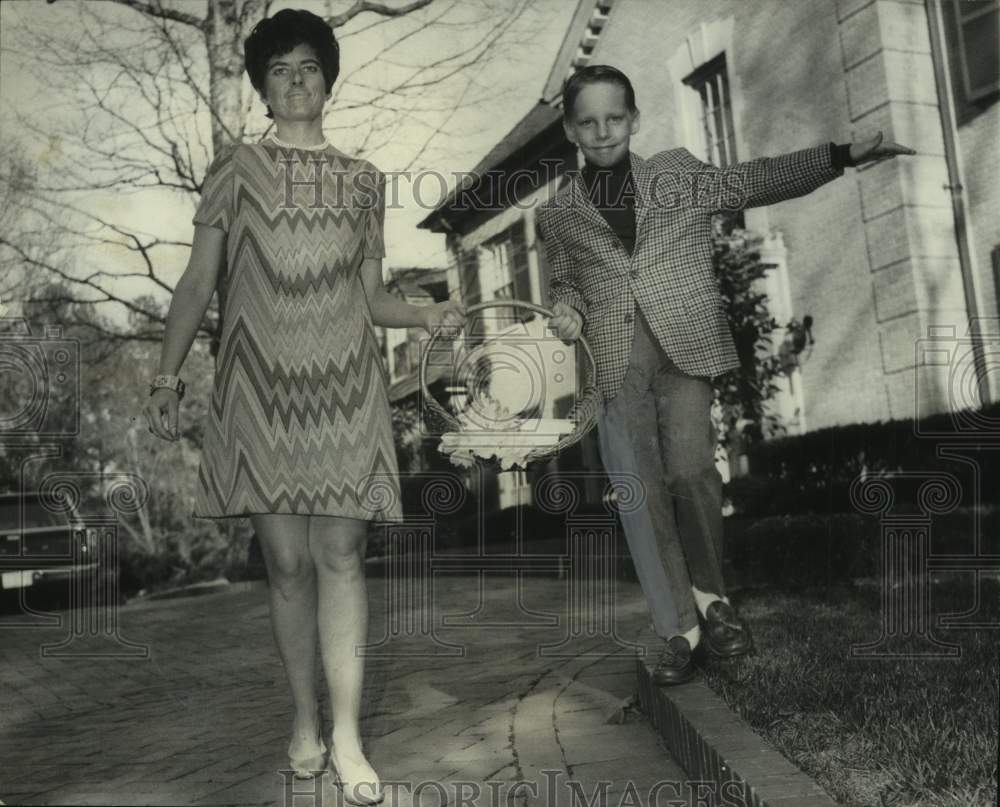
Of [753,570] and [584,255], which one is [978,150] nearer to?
[753,570]

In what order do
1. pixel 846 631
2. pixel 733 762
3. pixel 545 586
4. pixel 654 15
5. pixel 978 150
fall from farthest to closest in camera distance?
pixel 654 15, pixel 978 150, pixel 545 586, pixel 846 631, pixel 733 762

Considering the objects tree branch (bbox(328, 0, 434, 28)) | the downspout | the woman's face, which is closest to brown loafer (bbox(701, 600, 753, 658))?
the woman's face

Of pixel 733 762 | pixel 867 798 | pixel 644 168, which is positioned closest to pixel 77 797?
pixel 733 762

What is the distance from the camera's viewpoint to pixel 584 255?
3225mm

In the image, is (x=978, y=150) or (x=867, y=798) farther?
(x=978, y=150)

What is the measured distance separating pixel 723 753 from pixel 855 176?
817 centimetres

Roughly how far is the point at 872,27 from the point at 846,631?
22.2 ft

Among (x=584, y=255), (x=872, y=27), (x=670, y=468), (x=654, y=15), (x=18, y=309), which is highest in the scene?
(x=654, y=15)

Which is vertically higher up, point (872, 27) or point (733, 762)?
point (872, 27)

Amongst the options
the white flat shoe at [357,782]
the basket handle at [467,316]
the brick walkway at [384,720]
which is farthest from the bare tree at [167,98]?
the white flat shoe at [357,782]

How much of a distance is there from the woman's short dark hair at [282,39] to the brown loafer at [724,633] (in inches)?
75.0

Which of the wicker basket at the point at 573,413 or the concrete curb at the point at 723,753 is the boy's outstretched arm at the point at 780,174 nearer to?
the wicker basket at the point at 573,413

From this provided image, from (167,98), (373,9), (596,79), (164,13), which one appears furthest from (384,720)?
(167,98)

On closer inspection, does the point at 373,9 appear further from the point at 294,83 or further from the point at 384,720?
the point at 384,720
